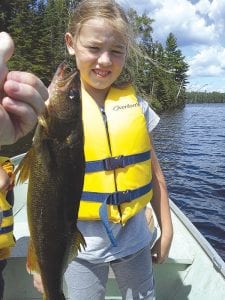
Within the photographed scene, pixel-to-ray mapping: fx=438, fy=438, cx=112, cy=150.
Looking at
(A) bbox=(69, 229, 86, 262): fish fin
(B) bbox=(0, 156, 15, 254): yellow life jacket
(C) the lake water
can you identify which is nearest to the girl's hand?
(A) bbox=(69, 229, 86, 262): fish fin

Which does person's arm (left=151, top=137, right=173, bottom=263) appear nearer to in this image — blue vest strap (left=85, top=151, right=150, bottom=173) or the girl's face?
blue vest strap (left=85, top=151, right=150, bottom=173)

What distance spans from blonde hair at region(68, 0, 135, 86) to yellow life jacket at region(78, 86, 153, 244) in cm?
39

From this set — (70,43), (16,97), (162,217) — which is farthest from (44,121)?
(162,217)

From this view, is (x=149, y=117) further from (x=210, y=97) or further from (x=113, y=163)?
(x=210, y=97)

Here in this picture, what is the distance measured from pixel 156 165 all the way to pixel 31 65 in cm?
2322

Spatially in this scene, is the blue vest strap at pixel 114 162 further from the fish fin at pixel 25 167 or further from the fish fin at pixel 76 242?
the fish fin at pixel 25 167

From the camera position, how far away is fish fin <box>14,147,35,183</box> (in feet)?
5.43

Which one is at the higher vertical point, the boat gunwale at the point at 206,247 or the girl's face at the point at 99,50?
the girl's face at the point at 99,50

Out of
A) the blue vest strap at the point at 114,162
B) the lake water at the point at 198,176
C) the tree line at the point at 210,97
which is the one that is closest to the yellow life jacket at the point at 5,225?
the blue vest strap at the point at 114,162

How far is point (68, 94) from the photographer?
166cm

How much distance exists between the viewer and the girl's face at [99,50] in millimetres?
2486

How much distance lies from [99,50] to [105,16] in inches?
8.4

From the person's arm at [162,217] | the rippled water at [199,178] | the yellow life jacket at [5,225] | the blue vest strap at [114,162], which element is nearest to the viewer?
the blue vest strap at [114,162]

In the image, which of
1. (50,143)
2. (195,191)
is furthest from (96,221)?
(195,191)
